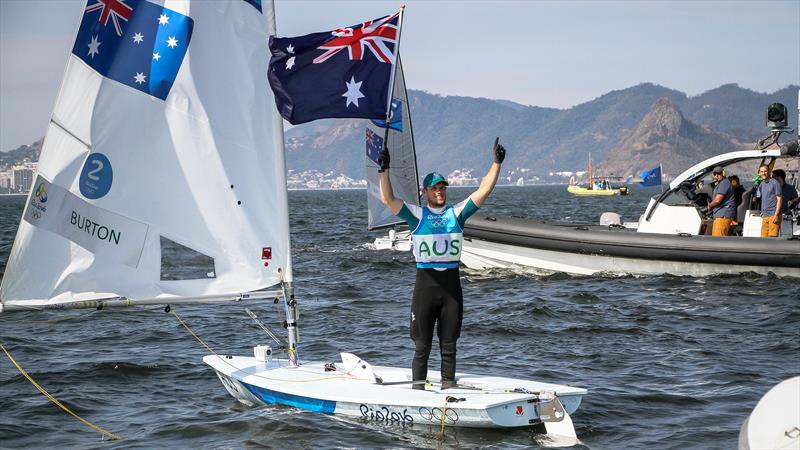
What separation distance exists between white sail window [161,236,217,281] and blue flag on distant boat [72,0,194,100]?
1.37 meters

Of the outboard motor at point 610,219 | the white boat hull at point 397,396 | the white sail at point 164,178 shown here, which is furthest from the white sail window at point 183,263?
the outboard motor at point 610,219

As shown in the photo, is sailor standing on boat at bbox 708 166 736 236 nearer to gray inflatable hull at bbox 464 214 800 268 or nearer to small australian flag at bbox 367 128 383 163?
gray inflatable hull at bbox 464 214 800 268

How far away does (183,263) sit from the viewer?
29.8 ft

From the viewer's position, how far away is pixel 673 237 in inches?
723

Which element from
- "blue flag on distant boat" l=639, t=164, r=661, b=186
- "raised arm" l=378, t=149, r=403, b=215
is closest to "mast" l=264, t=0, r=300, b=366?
"raised arm" l=378, t=149, r=403, b=215

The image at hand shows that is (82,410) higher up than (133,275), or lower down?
lower down

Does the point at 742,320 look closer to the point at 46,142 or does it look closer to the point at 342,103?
the point at 342,103

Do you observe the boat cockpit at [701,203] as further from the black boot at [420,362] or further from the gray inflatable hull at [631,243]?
the black boot at [420,362]

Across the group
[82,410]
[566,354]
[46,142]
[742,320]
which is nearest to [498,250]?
[742,320]

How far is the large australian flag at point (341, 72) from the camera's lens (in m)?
8.73

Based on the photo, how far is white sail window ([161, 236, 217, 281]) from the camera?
906 centimetres

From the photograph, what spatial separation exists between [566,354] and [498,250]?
7.94 metres

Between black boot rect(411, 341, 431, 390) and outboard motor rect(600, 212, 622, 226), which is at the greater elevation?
outboard motor rect(600, 212, 622, 226)

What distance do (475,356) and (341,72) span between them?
16.4 ft
